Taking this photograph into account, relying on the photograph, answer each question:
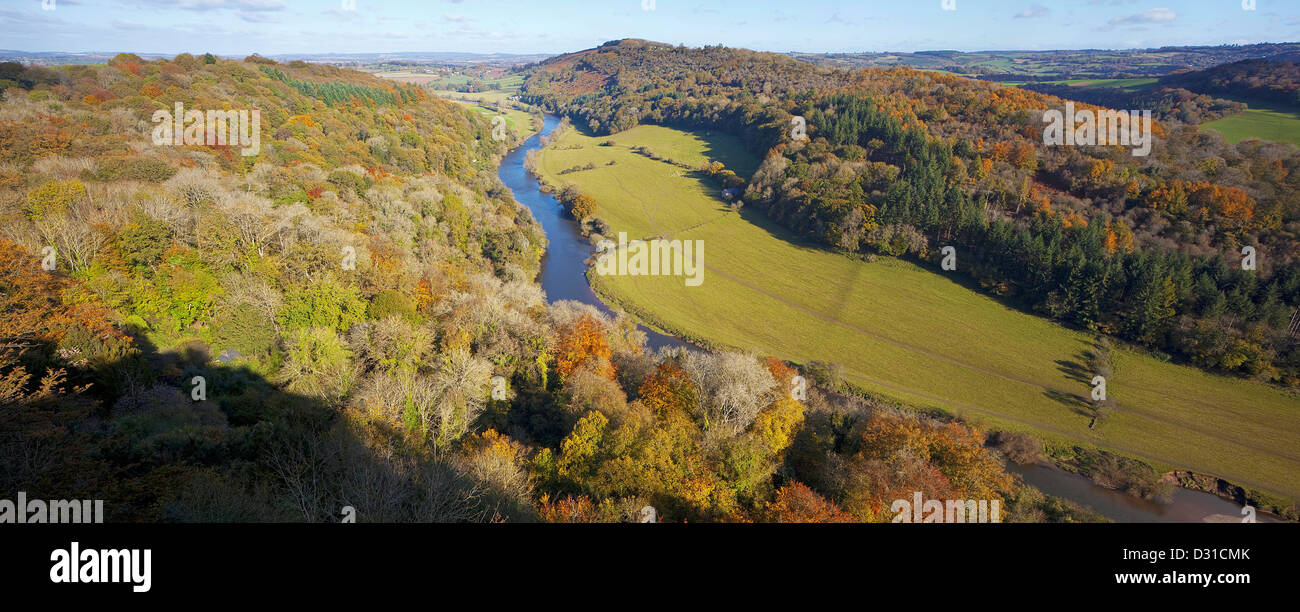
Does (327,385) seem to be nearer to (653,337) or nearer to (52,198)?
(52,198)

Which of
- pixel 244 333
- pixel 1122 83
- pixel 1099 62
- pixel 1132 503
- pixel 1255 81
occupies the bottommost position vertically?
pixel 1132 503

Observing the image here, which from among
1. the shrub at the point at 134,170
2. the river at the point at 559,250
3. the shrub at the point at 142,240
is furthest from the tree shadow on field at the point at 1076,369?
the shrub at the point at 134,170

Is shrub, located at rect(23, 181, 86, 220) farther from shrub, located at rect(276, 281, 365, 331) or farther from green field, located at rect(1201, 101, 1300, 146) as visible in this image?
green field, located at rect(1201, 101, 1300, 146)

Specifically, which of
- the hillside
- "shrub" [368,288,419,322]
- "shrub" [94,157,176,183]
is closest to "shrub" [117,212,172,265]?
the hillside

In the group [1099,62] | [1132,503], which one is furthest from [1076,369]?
[1099,62]

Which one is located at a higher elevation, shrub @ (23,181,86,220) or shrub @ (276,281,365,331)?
shrub @ (23,181,86,220)
